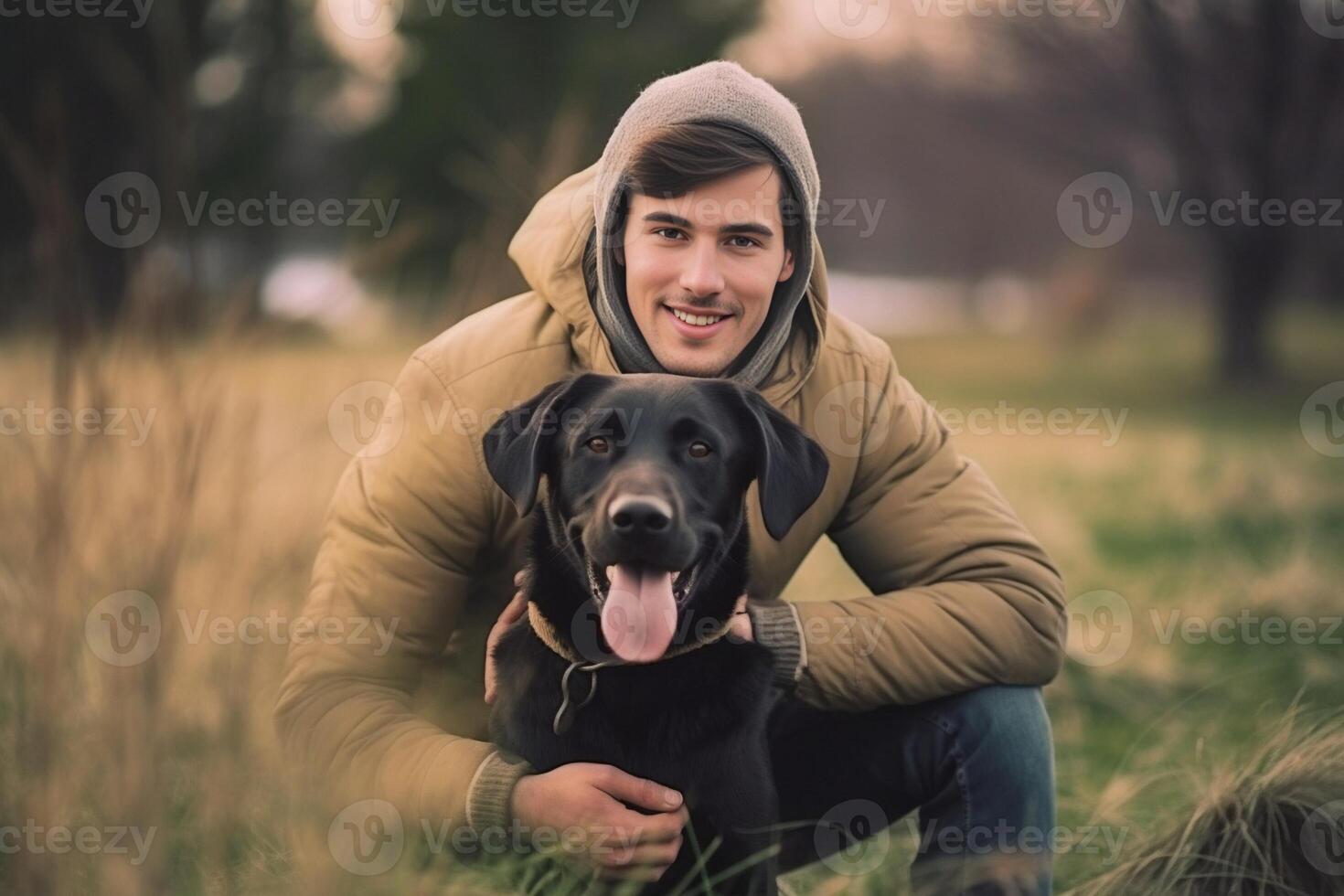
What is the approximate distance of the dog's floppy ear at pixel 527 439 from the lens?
2354 mm

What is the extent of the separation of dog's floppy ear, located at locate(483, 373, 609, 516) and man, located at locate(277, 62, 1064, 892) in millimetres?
186

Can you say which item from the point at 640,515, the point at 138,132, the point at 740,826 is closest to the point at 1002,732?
the point at 740,826

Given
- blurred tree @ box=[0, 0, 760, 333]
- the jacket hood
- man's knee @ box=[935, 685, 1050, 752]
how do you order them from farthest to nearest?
1. blurred tree @ box=[0, 0, 760, 333]
2. the jacket hood
3. man's knee @ box=[935, 685, 1050, 752]

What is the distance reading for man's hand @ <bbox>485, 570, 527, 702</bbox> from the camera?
2.53 meters
